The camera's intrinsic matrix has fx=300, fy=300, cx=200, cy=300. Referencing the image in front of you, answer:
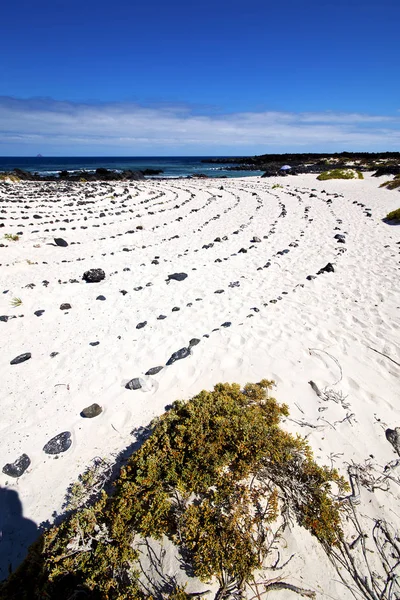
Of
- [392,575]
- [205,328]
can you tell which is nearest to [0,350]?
[205,328]

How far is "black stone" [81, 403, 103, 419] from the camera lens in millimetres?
4445

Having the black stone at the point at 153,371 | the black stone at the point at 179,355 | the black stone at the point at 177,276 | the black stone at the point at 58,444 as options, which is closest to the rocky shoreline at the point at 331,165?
the black stone at the point at 177,276

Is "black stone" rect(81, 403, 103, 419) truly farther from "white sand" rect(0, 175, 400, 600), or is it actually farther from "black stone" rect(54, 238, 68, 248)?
"black stone" rect(54, 238, 68, 248)

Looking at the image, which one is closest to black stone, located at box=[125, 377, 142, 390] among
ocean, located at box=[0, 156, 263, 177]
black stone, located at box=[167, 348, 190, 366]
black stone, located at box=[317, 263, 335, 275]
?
→ black stone, located at box=[167, 348, 190, 366]

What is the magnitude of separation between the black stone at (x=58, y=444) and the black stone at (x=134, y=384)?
3.71 ft

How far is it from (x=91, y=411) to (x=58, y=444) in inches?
23.9

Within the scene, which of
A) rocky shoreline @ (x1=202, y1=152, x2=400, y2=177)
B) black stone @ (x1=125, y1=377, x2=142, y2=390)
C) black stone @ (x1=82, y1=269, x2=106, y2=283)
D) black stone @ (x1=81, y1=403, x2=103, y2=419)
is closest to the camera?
black stone @ (x1=81, y1=403, x2=103, y2=419)

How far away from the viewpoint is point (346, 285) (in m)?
8.41

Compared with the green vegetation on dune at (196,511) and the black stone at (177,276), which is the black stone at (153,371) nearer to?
the green vegetation on dune at (196,511)

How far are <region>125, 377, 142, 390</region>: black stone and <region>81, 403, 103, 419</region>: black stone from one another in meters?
0.57

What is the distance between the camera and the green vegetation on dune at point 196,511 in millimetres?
2477

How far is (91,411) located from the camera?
4.46 m

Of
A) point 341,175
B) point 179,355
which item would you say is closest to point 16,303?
point 179,355

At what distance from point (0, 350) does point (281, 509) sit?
6.04m
